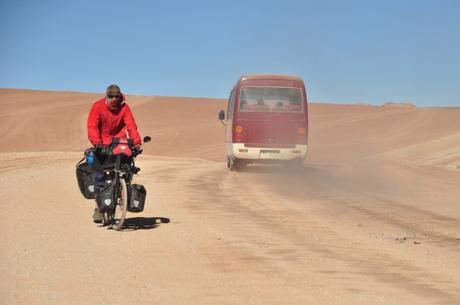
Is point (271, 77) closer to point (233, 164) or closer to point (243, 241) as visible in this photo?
point (233, 164)

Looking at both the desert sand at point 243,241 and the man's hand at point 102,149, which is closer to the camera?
the desert sand at point 243,241

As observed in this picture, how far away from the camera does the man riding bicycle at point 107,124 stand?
Result: 31.1ft

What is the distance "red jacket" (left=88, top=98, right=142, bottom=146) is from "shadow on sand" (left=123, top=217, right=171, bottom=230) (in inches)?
43.2

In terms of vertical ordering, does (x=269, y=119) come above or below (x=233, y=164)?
above

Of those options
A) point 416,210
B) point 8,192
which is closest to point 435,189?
point 416,210

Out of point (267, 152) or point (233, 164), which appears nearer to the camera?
point (267, 152)

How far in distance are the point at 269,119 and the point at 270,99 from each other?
0.62 meters

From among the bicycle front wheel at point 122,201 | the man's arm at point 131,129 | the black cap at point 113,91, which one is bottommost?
the bicycle front wheel at point 122,201

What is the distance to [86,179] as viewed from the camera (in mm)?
9766

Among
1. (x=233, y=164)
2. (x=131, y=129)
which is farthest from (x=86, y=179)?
(x=233, y=164)

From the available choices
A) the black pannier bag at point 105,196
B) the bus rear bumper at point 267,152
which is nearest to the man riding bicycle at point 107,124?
the black pannier bag at point 105,196

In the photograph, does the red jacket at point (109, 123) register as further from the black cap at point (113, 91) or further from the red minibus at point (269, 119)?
the red minibus at point (269, 119)

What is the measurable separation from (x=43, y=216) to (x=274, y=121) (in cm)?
1207

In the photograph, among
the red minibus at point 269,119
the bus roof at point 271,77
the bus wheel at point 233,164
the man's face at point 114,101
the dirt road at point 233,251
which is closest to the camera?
the dirt road at point 233,251
